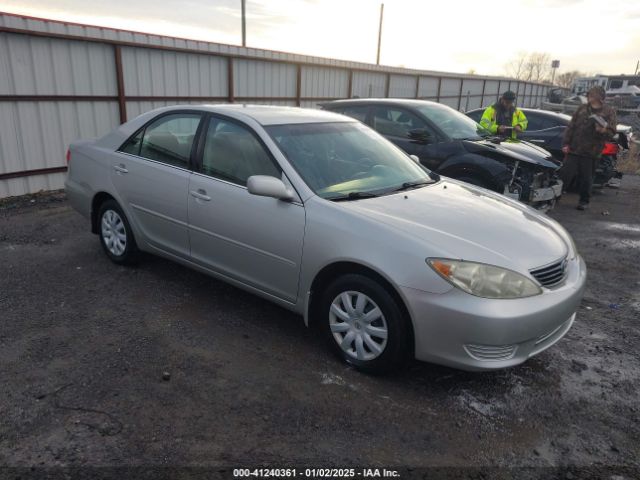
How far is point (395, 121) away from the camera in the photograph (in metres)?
7.10

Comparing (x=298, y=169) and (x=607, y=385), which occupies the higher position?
(x=298, y=169)

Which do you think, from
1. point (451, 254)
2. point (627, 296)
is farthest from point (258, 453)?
point (627, 296)

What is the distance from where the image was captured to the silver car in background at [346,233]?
2.81 metres

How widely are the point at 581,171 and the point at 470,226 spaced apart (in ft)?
19.9

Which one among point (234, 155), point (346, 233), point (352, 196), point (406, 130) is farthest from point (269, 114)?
point (406, 130)

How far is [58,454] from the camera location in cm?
243

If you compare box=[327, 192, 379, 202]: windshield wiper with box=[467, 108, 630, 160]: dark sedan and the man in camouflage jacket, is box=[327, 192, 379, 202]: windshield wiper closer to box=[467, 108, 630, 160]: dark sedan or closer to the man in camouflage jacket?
the man in camouflage jacket

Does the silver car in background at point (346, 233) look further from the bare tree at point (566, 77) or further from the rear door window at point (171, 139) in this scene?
the bare tree at point (566, 77)

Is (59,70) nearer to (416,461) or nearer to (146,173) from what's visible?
(146,173)

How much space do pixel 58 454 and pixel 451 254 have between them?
2.29 metres

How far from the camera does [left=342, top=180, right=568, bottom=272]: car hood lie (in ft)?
9.49

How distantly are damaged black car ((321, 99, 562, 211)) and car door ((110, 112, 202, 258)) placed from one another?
350 cm

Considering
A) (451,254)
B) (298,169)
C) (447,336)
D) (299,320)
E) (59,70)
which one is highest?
(59,70)

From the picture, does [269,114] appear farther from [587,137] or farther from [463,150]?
[587,137]
